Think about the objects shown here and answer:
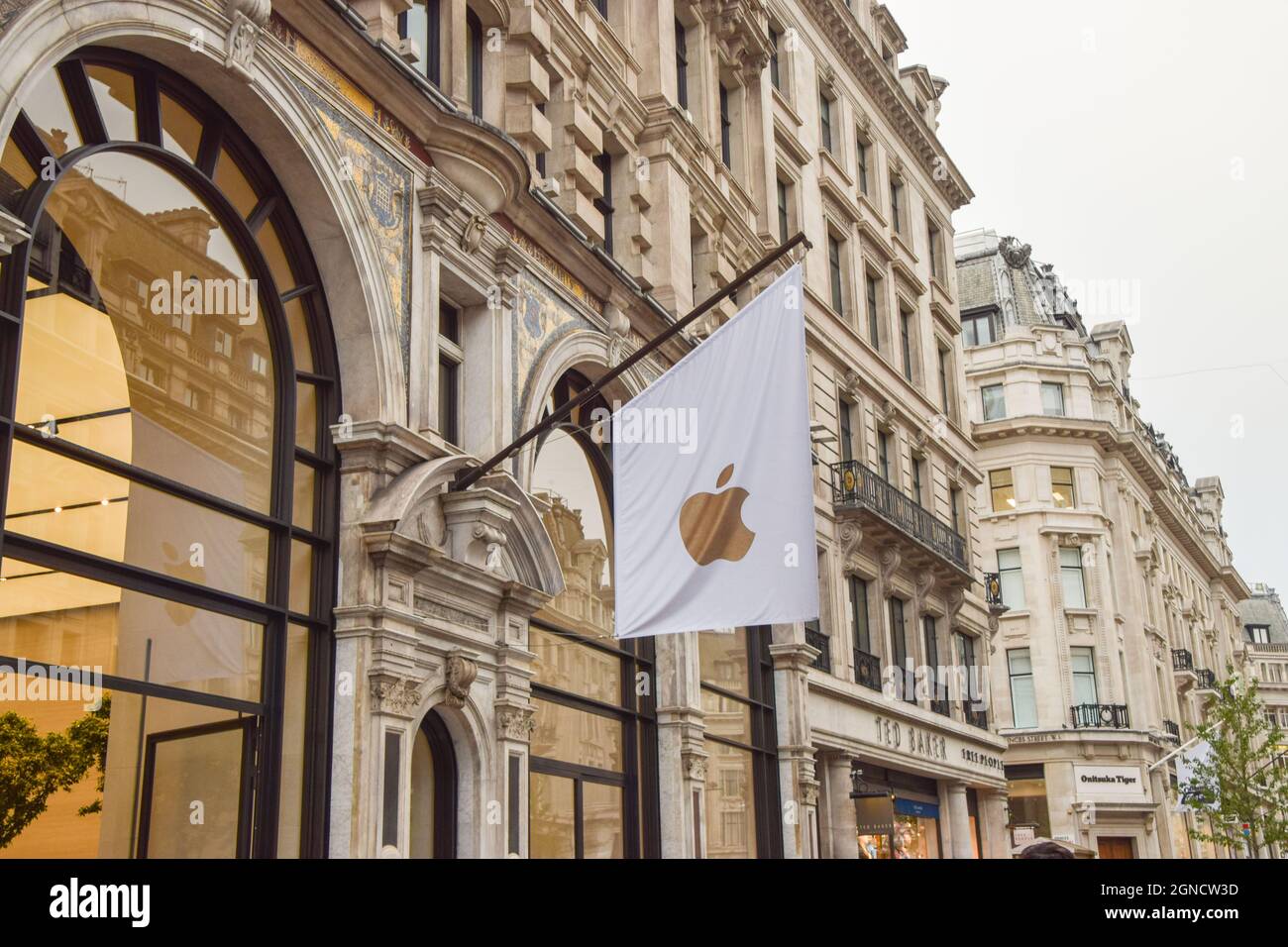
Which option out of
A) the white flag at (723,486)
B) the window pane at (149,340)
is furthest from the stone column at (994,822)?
the window pane at (149,340)

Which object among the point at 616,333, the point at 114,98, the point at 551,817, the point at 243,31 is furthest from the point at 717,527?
the point at 616,333

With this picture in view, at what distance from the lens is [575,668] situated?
1798 centimetres

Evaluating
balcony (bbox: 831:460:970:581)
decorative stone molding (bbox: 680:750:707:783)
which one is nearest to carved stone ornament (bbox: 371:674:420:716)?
decorative stone molding (bbox: 680:750:707:783)

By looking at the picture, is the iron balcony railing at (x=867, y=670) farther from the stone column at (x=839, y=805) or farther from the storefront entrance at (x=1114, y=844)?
the storefront entrance at (x=1114, y=844)

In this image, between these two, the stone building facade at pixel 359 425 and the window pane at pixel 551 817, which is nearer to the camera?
the stone building facade at pixel 359 425

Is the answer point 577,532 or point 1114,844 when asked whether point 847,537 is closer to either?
point 577,532

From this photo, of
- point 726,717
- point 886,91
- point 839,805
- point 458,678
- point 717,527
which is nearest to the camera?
point 717,527

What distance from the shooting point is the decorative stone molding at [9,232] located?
9328mm

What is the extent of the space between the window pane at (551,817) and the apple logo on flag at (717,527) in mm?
4527

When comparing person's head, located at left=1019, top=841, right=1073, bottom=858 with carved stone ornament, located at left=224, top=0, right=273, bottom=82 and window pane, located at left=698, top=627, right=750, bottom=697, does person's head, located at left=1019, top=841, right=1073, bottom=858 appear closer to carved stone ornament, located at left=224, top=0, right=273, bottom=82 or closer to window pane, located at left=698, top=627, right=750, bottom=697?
carved stone ornament, located at left=224, top=0, right=273, bottom=82

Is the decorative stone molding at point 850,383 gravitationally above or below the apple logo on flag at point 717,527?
above

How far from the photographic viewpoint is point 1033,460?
61281 mm

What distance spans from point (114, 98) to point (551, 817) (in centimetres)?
979
